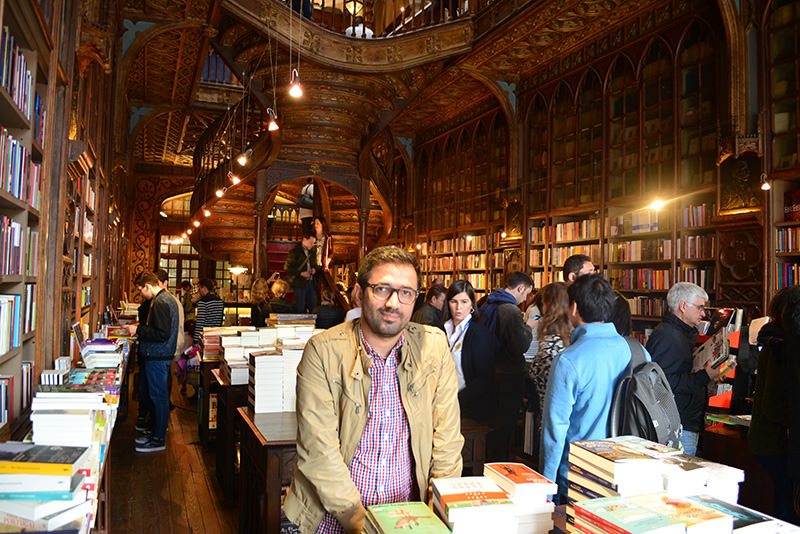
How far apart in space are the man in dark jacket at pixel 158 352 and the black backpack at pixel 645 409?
428 cm

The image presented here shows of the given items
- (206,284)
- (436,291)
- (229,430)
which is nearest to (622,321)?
(436,291)

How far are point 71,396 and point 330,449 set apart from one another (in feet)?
3.72

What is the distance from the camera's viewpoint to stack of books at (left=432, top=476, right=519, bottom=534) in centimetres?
124

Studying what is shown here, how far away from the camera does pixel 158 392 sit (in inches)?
211

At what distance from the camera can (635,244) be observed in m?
7.51

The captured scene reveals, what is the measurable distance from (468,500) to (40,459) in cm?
109

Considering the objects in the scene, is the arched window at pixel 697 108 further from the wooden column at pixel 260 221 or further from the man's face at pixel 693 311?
the wooden column at pixel 260 221

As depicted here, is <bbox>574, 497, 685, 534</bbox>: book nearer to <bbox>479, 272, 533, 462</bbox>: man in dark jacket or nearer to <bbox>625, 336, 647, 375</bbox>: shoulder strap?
<bbox>625, 336, 647, 375</bbox>: shoulder strap

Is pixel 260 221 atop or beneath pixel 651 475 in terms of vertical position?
atop

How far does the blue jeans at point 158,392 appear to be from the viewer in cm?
537

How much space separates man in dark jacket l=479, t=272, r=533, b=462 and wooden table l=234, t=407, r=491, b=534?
1.03m

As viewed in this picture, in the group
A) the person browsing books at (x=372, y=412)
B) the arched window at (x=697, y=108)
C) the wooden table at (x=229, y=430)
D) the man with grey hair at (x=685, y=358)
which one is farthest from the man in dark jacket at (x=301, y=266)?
the person browsing books at (x=372, y=412)

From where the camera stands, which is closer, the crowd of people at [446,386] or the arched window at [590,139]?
the crowd of people at [446,386]

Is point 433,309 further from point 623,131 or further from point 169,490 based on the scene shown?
point 623,131
